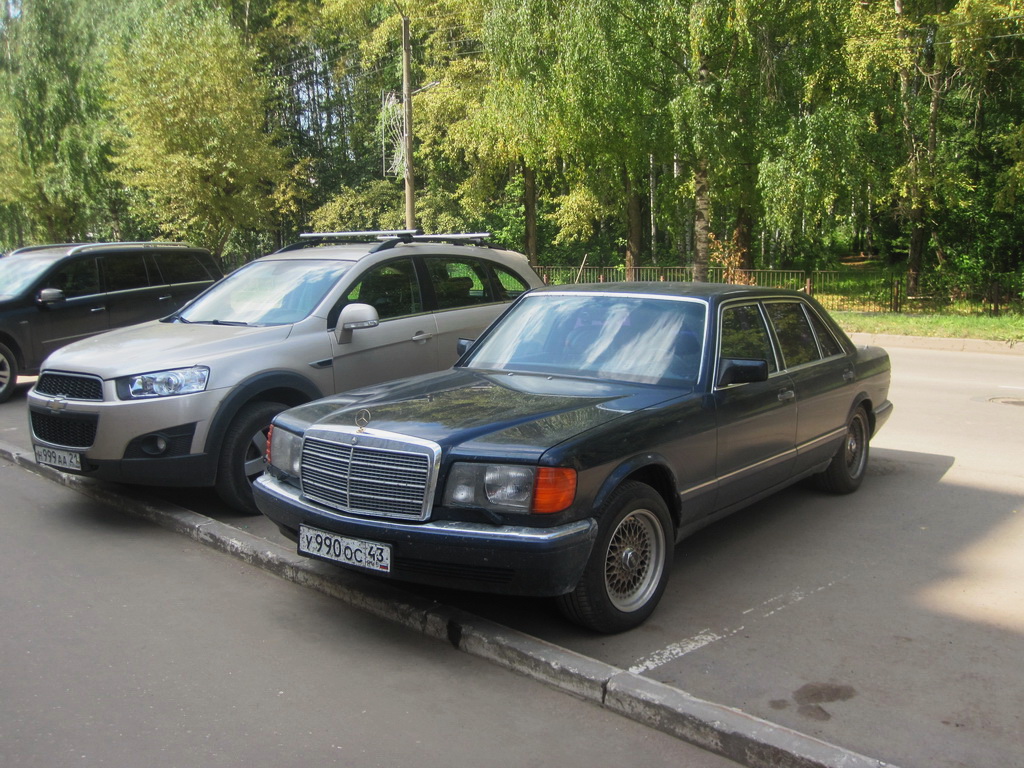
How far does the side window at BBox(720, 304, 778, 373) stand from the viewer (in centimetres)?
544

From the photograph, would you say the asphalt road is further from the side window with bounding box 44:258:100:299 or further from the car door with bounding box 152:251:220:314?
the car door with bounding box 152:251:220:314

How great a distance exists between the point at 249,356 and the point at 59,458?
145 cm

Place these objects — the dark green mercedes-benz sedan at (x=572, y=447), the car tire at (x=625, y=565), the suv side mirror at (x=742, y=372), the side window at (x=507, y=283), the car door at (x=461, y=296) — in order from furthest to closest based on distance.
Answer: the side window at (x=507, y=283), the car door at (x=461, y=296), the suv side mirror at (x=742, y=372), the car tire at (x=625, y=565), the dark green mercedes-benz sedan at (x=572, y=447)

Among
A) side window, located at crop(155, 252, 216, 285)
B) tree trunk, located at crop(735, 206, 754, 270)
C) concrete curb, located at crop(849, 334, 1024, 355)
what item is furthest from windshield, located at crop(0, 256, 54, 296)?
tree trunk, located at crop(735, 206, 754, 270)

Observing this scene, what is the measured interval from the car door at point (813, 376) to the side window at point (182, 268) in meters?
8.94

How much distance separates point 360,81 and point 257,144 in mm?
19681

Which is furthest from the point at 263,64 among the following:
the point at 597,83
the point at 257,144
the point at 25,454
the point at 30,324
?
the point at 25,454

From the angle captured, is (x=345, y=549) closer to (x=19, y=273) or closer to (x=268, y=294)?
(x=268, y=294)

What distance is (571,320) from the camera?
571cm

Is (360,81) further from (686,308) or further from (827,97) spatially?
(686,308)

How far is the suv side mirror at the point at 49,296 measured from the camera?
11.3m

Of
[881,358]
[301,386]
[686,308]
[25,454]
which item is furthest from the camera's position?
[25,454]

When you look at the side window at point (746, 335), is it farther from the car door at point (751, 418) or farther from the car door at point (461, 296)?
the car door at point (461, 296)

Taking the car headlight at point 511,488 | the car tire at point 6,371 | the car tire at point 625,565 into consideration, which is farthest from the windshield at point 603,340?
the car tire at point 6,371
